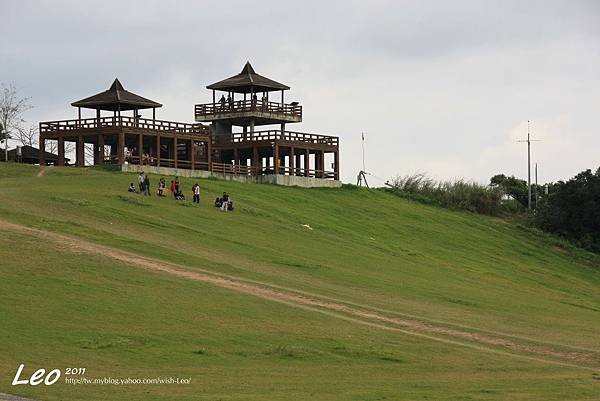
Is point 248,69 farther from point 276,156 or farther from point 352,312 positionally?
point 352,312

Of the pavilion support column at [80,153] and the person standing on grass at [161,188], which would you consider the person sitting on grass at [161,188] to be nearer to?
the person standing on grass at [161,188]

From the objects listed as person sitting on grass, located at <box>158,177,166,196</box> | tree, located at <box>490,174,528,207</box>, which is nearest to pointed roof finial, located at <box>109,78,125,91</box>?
person sitting on grass, located at <box>158,177,166,196</box>

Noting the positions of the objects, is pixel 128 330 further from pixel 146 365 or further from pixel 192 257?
pixel 192 257

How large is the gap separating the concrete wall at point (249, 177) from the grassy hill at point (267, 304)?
751 centimetres

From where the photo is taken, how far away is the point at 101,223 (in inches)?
2522

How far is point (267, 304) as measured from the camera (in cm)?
4909

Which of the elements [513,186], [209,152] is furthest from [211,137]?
[513,186]

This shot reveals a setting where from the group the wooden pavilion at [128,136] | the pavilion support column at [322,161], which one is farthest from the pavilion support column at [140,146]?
the pavilion support column at [322,161]

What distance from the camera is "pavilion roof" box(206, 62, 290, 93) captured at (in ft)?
352

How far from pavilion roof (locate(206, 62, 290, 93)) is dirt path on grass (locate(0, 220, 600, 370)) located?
163 feet

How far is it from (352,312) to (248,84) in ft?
193

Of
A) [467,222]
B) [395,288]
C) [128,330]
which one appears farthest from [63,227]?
[467,222]

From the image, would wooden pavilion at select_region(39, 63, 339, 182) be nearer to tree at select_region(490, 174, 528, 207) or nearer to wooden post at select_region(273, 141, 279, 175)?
wooden post at select_region(273, 141, 279, 175)

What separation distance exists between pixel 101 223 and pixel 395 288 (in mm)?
14548
